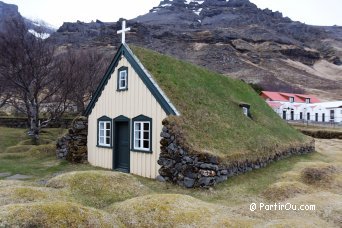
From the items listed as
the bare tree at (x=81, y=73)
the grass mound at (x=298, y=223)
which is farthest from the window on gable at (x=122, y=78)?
the bare tree at (x=81, y=73)

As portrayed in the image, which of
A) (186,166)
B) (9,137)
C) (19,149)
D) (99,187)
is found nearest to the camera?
(99,187)

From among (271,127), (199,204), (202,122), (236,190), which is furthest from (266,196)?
(271,127)

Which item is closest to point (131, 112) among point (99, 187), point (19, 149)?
point (99, 187)

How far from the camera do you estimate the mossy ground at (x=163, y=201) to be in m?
8.34

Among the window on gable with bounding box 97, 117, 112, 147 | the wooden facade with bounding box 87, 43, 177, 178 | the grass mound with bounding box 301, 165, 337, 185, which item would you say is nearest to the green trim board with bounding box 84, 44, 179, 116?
the wooden facade with bounding box 87, 43, 177, 178

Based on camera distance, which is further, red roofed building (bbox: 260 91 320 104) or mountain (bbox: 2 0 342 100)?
mountain (bbox: 2 0 342 100)

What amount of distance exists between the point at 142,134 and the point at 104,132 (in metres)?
3.51

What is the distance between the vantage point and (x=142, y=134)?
16.4 metres

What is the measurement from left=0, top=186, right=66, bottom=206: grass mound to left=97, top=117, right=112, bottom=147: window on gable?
7976 millimetres

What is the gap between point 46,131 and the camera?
113ft

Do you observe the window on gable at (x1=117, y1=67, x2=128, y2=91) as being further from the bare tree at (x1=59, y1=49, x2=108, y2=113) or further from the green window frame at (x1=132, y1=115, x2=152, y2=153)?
the bare tree at (x1=59, y1=49, x2=108, y2=113)

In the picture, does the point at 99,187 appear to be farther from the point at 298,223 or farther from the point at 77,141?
the point at 77,141

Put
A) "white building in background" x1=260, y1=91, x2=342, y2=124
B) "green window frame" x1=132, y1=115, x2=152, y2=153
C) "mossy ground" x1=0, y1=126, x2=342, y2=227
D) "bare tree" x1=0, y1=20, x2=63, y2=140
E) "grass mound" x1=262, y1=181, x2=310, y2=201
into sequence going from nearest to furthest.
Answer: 1. "mossy ground" x1=0, y1=126, x2=342, y2=227
2. "grass mound" x1=262, y1=181, x2=310, y2=201
3. "green window frame" x1=132, y1=115, x2=152, y2=153
4. "bare tree" x1=0, y1=20, x2=63, y2=140
5. "white building in background" x1=260, y1=91, x2=342, y2=124

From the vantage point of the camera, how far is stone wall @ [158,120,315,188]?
1376 centimetres
